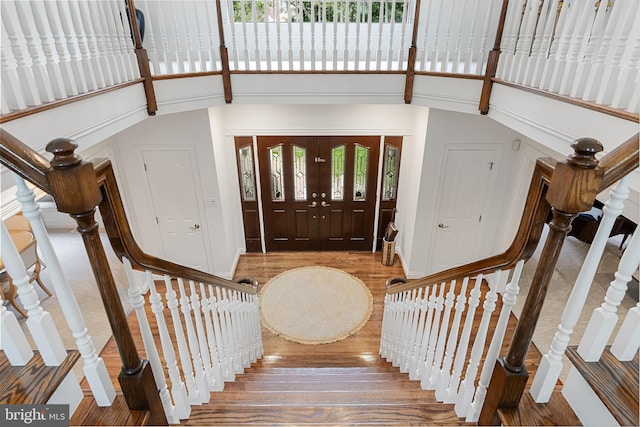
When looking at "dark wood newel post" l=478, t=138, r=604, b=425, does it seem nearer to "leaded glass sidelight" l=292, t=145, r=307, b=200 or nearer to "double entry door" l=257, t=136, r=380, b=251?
"double entry door" l=257, t=136, r=380, b=251

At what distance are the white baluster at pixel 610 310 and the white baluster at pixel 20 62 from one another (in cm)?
271

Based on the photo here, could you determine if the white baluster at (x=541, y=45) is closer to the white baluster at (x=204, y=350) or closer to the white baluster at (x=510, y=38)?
the white baluster at (x=510, y=38)

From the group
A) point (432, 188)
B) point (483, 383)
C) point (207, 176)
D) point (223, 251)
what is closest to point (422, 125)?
point (432, 188)

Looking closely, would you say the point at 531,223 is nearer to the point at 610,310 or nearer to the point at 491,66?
the point at 610,310

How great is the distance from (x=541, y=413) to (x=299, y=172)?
4.56m

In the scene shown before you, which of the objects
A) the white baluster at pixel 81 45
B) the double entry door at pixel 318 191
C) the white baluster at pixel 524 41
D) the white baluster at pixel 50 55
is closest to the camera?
the white baluster at pixel 50 55

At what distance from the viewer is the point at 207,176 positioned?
4.55 m

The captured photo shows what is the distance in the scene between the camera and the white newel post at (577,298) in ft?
3.24

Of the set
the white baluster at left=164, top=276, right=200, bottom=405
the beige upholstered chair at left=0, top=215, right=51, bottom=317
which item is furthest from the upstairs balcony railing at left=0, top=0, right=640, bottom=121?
the beige upholstered chair at left=0, top=215, right=51, bottom=317

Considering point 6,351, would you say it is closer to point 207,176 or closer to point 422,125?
point 207,176

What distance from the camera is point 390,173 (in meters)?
5.44

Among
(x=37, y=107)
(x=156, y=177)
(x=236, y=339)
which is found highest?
(x=37, y=107)

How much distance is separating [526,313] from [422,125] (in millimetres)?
3604

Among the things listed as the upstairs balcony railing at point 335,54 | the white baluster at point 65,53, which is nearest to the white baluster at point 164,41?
the upstairs balcony railing at point 335,54
